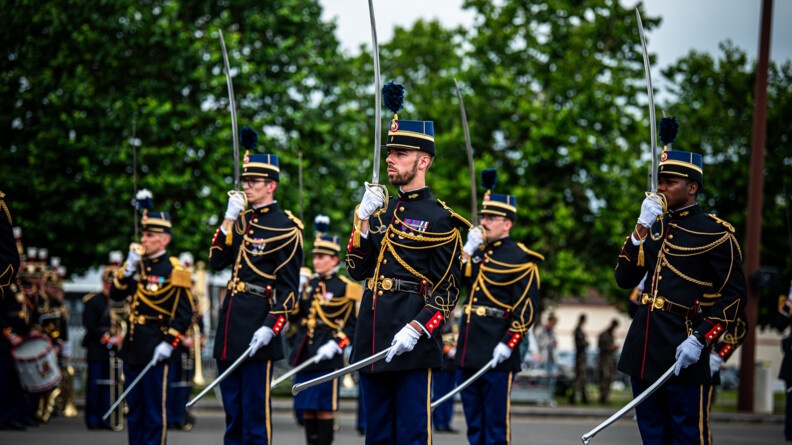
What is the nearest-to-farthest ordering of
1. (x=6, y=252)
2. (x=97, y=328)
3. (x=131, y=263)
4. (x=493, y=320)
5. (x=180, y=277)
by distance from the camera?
(x=6, y=252), (x=493, y=320), (x=180, y=277), (x=131, y=263), (x=97, y=328)

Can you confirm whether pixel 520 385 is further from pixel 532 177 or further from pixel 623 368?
pixel 623 368

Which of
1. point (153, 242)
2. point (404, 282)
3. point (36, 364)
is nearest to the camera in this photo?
point (404, 282)

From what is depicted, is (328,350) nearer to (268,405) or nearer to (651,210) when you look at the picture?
(268,405)

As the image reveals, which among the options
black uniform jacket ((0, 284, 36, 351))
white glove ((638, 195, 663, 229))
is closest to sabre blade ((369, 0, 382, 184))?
white glove ((638, 195, 663, 229))

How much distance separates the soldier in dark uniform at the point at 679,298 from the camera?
759 cm

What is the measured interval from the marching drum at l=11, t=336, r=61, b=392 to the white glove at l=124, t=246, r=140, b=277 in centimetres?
464

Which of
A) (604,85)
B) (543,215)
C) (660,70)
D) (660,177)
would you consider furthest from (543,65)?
(660,177)

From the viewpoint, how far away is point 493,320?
1052 centimetres

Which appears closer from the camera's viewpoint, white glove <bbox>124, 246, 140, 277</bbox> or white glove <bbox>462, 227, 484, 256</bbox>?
white glove <bbox>462, 227, 484, 256</bbox>

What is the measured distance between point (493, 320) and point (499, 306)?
137mm

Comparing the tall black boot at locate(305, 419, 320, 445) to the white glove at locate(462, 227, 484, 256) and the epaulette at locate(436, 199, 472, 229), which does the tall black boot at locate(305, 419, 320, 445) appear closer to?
the white glove at locate(462, 227, 484, 256)

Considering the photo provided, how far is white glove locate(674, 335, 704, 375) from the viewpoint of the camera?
7453 millimetres

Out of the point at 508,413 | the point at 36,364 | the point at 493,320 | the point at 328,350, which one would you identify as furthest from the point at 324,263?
the point at 36,364

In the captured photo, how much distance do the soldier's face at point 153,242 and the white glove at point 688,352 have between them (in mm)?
5356
